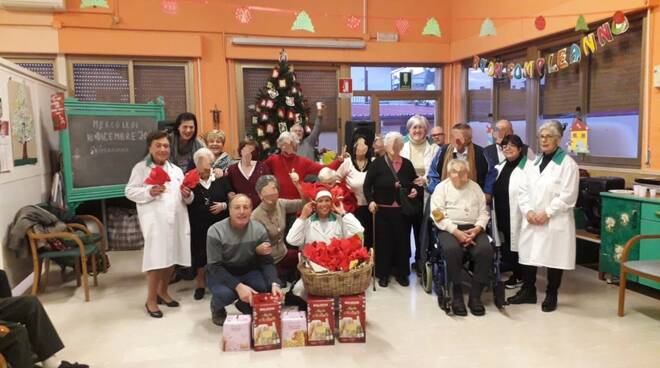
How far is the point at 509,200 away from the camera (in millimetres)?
3885

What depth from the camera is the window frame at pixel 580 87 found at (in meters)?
4.42

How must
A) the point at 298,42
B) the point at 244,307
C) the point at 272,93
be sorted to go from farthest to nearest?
1. the point at 298,42
2. the point at 272,93
3. the point at 244,307

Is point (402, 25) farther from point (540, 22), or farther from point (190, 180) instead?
point (190, 180)

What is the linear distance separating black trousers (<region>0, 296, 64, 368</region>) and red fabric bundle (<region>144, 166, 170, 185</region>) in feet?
3.64

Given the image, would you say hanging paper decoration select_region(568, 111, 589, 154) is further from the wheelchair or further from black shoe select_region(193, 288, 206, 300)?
black shoe select_region(193, 288, 206, 300)

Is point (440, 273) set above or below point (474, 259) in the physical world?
below

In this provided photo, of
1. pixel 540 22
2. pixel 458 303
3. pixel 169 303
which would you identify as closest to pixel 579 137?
pixel 540 22

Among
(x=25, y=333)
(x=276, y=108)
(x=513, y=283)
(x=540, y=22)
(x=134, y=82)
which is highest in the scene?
(x=540, y=22)

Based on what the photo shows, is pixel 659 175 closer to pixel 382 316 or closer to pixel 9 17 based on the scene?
pixel 382 316

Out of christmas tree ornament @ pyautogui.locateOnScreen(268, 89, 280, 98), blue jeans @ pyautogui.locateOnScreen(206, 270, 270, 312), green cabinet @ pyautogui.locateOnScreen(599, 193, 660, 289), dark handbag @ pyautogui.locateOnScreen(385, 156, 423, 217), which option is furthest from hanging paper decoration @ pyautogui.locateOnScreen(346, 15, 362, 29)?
blue jeans @ pyautogui.locateOnScreen(206, 270, 270, 312)

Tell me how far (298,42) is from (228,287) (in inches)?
181

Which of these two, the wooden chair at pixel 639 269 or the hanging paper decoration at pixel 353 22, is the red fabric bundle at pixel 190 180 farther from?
the hanging paper decoration at pixel 353 22

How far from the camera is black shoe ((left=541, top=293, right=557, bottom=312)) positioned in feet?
11.6

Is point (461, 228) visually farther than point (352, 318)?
Yes
